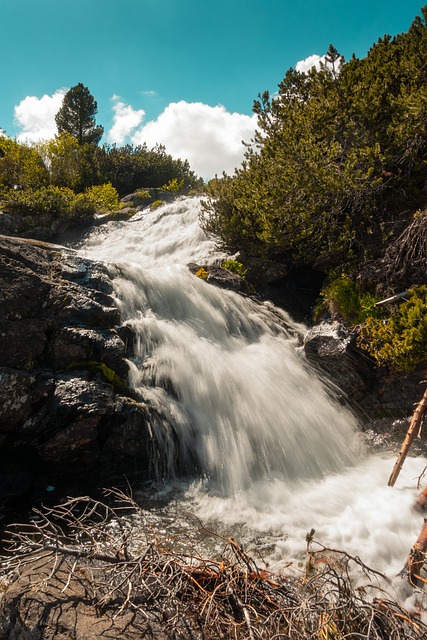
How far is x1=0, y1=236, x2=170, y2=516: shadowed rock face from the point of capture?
19.3ft

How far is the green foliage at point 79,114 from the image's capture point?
38.1m

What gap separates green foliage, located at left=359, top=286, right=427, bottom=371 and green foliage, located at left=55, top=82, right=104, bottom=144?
40.0 m

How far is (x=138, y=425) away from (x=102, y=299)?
328cm

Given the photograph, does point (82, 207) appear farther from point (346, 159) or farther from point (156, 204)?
point (346, 159)

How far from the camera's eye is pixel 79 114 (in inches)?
Result: 1515

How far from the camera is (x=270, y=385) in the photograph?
27.0 feet

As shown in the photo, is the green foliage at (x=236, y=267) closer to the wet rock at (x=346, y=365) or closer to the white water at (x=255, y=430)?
the white water at (x=255, y=430)

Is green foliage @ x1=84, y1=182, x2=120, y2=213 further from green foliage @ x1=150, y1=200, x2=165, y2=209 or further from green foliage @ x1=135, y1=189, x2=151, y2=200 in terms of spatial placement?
green foliage @ x1=150, y1=200, x2=165, y2=209

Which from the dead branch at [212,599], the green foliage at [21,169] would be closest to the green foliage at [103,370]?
the dead branch at [212,599]

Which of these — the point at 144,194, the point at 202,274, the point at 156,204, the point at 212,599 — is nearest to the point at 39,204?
the point at 156,204

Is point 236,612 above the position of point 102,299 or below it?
below

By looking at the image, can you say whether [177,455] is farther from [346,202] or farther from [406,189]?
[406,189]

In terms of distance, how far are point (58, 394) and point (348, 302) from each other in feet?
24.5

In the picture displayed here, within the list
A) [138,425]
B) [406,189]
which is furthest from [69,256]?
[406,189]
